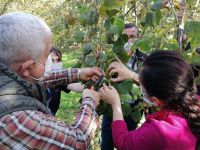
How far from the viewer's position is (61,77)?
9.32 ft

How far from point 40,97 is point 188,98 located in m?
0.78

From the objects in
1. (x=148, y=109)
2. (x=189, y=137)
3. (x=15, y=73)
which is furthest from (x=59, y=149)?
(x=148, y=109)

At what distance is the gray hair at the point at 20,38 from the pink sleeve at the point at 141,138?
2.24ft

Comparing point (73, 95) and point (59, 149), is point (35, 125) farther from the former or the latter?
point (73, 95)

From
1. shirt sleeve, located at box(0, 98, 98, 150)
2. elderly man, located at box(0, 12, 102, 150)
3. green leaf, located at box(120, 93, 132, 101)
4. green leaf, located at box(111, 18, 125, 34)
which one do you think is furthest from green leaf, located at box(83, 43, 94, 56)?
shirt sleeve, located at box(0, 98, 98, 150)

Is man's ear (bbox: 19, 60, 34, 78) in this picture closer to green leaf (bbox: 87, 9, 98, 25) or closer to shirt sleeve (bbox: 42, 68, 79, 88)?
shirt sleeve (bbox: 42, 68, 79, 88)

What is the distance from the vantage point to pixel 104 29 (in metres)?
2.94

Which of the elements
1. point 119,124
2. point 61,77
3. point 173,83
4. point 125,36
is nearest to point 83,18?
point 125,36

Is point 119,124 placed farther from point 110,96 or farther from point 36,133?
point 36,133

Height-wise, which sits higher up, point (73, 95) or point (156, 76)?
point (156, 76)

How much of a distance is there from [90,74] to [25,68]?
86 cm

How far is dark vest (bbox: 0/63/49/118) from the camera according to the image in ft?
5.61

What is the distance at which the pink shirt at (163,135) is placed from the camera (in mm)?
2027

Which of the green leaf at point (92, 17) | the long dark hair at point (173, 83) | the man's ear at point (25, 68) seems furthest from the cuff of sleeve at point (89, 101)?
the green leaf at point (92, 17)
